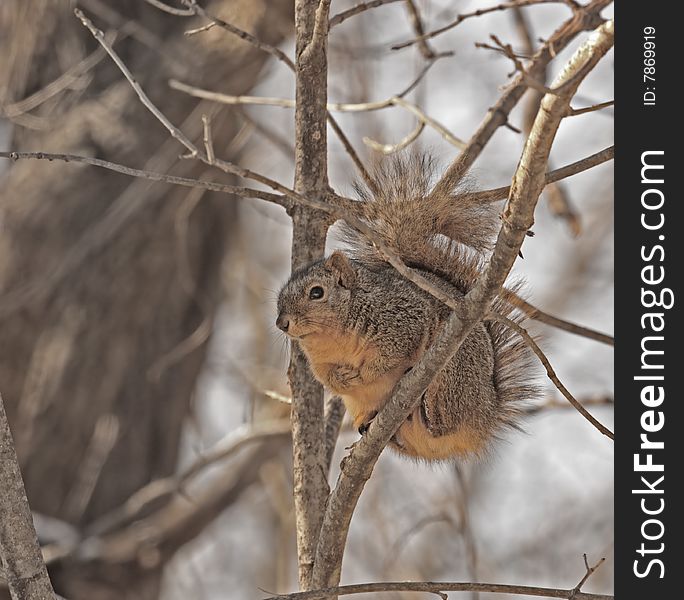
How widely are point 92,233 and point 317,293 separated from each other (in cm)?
174

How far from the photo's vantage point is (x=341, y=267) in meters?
2.08

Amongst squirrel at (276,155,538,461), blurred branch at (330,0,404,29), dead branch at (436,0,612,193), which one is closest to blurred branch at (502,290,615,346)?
squirrel at (276,155,538,461)

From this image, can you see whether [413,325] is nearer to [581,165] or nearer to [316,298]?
[316,298]

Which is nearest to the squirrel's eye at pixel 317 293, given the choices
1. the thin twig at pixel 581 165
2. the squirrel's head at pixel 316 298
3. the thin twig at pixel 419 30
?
the squirrel's head at pixel 316 298

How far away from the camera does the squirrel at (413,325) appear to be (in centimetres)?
196

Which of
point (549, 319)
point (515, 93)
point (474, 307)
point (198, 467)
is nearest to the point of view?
point (474, 307)

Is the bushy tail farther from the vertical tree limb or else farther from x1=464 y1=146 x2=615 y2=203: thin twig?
x1=464 y1=146 x2=615 y2=203: thin twig

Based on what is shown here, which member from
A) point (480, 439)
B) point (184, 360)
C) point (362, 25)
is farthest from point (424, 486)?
point (480, 439)

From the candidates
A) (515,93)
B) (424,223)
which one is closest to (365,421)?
(424,223)

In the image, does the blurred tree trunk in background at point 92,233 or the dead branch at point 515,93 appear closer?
the dead branch at point 515,93

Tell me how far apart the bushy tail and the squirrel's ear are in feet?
0.31

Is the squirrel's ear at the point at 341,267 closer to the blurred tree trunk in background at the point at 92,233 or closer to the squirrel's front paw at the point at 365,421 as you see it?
the squirrel's front paw at the point at 365,421

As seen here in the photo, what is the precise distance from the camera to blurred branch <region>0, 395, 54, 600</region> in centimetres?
148
